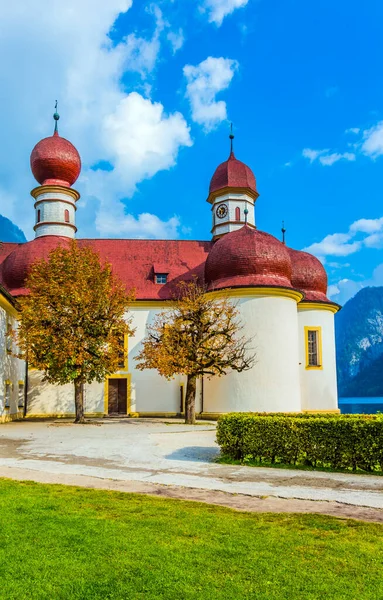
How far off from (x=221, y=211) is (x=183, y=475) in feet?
99.2

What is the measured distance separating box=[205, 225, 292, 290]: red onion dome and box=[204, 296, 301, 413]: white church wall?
1.08m

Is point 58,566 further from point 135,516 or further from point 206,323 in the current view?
point 206,323

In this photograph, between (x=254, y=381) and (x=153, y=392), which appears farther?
(x=153, y=392)

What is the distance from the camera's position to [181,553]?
5543mm

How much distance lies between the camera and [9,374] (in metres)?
28.6

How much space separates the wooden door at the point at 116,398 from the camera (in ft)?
108

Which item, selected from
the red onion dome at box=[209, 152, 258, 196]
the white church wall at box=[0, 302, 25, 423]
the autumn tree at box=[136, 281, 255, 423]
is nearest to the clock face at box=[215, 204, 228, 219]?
the red onion dome at box=[209, 152, 258, 196]

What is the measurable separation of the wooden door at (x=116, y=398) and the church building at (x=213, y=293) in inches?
2.3

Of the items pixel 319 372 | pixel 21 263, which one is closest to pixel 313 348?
pixel 319 372

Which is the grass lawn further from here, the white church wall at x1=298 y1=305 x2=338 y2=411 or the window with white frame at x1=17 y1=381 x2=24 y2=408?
the white church wall at x1=298 y1=305 x2=338 y2=411

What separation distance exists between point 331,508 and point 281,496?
3.34 feet

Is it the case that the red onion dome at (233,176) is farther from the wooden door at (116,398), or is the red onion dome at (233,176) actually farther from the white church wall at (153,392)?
the wooden door at (116,398)

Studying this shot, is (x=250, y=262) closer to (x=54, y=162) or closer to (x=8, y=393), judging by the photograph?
(x=8, y=393)

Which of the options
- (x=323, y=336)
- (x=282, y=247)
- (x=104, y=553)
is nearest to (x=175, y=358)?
(x=282, y=247)
